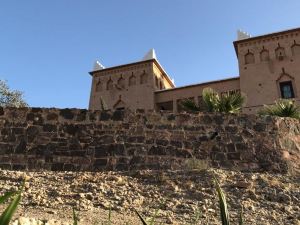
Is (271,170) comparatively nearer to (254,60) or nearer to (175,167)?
(175,167)

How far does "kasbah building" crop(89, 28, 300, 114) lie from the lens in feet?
80.6

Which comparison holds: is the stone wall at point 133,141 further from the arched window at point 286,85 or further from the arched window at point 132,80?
the arched window at point 132,80

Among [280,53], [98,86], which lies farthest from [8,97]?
[280,53]

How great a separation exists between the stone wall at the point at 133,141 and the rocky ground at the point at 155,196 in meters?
1.40

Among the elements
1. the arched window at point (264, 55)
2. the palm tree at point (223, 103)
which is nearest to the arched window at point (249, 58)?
the arched window at point (264, 55)

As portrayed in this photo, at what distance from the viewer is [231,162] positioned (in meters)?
9.08

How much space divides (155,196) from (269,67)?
69.5 feet

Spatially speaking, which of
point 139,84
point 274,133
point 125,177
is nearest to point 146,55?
point 139,84

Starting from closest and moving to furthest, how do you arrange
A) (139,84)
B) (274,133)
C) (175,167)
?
(175,167), (274,133), (139,84)

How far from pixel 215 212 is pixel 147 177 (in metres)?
1.99

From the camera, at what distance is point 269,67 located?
83.0 feet

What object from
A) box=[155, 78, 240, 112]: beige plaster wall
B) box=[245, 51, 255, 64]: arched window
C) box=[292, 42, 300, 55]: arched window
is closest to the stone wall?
box=[155, 78, 240, 112]: beige plaster wall

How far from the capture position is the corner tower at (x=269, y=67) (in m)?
24.3

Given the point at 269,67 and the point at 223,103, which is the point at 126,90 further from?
the point at 223,103
